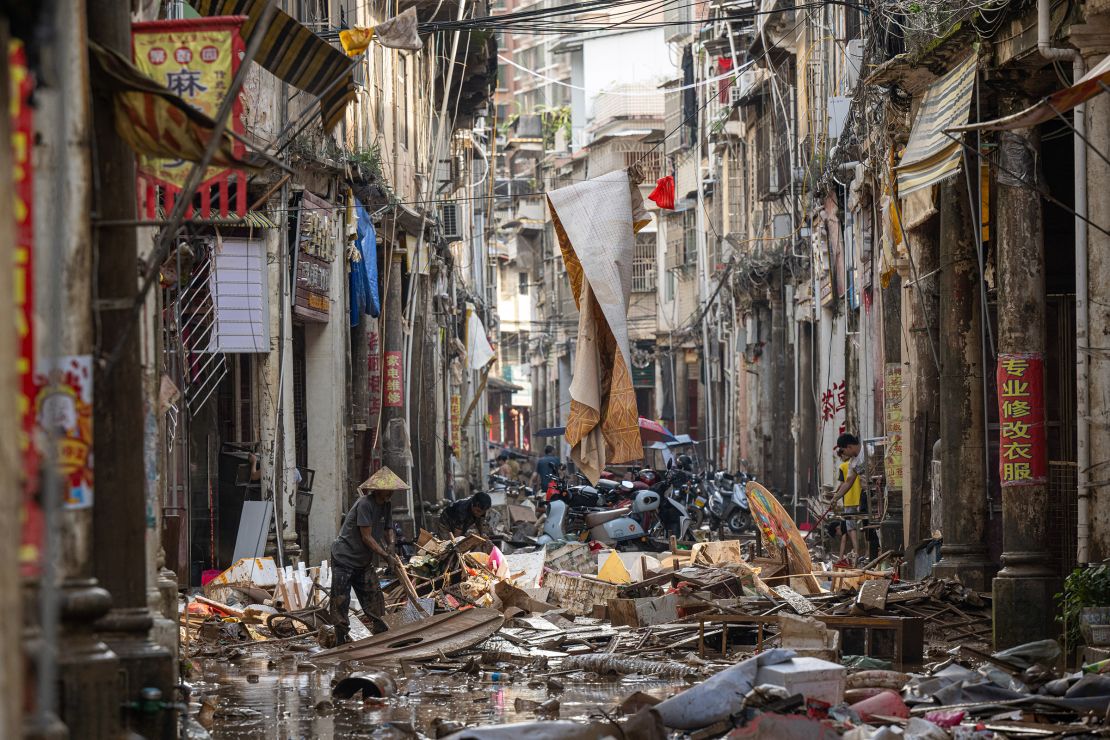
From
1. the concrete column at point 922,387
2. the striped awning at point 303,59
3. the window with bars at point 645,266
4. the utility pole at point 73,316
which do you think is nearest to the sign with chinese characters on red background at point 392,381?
the concrete column at point 922,387

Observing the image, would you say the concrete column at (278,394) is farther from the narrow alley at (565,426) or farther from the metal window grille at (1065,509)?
the metal window grille at (1065,509)

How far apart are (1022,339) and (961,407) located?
2266 mm

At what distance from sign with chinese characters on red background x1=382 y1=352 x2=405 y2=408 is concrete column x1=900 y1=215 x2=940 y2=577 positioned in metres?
9.53

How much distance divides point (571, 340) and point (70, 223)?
186 ft

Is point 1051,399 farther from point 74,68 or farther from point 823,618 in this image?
point 74,68

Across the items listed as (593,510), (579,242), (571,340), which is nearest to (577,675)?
(579,242)

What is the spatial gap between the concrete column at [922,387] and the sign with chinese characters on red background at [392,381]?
9.53 meters

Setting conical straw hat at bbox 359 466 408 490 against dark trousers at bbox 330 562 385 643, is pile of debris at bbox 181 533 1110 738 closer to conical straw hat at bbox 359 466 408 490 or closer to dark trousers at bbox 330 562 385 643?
dark trousers at bbox 330 562 385 643

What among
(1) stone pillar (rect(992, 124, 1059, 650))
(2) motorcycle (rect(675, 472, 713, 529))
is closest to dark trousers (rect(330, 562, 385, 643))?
(1) stone pillar (rect(992, 124, 1059, 650))

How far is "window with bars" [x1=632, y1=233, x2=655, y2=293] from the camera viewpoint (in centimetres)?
5650

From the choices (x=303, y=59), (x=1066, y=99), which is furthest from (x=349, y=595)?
(x=1066, y=99)

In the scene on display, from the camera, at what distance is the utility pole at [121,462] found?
7.20 metres

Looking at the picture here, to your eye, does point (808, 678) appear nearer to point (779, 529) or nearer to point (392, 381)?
point (779, 529)

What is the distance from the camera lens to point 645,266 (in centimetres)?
5675
